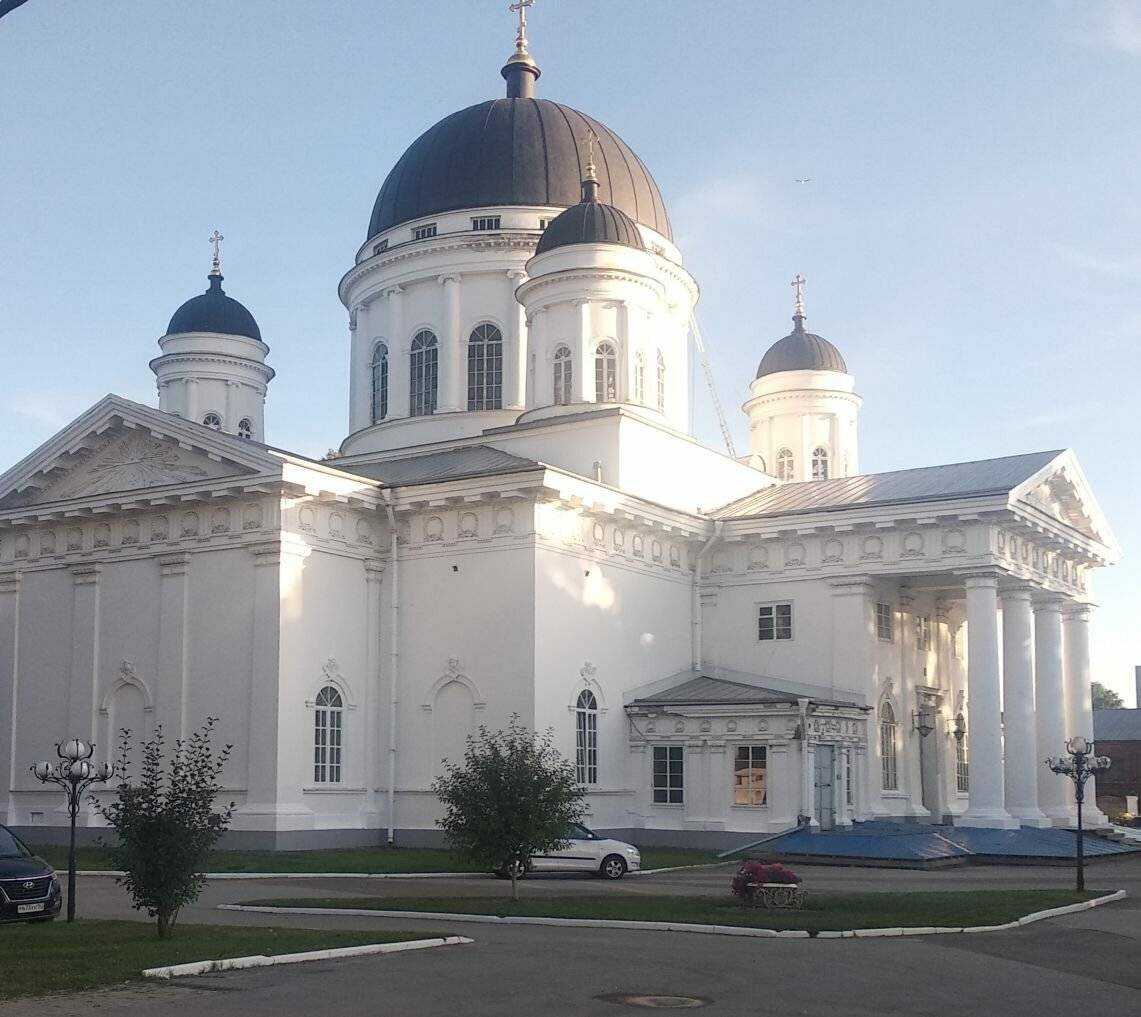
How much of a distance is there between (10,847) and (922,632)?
2549 cm

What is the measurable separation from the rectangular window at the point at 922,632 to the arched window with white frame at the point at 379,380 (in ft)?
51.8

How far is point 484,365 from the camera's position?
41.5 metres

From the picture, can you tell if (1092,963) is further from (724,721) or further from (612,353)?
(612,353)

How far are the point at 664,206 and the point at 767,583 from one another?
13.4 metres

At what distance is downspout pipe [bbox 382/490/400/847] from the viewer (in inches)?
1293

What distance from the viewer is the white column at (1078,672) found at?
40.5 meters

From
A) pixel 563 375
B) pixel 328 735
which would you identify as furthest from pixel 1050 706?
pixel 328 735

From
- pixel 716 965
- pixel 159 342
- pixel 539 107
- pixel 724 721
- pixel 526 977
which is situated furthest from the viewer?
pixel 159 342

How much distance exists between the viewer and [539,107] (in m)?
43.9

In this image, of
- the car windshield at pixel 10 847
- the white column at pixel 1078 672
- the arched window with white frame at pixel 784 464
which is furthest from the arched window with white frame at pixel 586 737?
the arched window with white frame at pixel 784 464

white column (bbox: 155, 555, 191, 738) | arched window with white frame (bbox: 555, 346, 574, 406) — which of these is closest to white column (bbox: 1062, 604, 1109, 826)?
arched window with white frame (bbox: 555, 346, 574, 406)

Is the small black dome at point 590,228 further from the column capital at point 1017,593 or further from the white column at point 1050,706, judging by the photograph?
the white column at point 1050,706

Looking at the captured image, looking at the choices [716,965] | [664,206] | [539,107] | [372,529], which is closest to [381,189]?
[539,107]

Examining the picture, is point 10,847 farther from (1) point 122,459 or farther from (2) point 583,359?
(2) point 583,359
